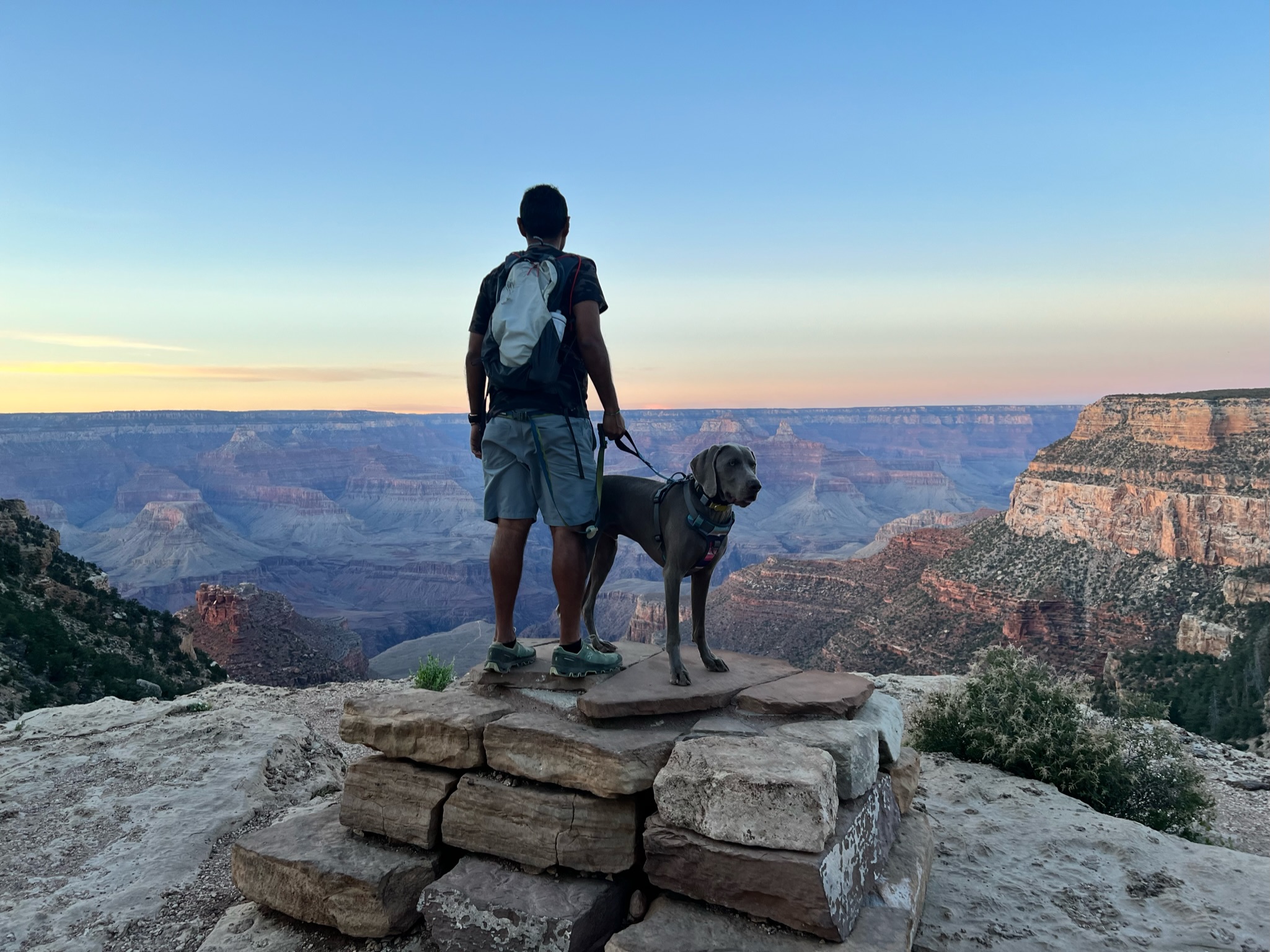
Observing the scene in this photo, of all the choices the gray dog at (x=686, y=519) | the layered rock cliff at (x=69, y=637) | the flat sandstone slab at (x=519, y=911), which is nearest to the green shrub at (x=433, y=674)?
the gray dog at (x=686, y=519)

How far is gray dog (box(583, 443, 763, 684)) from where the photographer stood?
492cm

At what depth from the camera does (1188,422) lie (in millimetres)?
45156

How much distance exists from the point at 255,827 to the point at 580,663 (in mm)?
3219

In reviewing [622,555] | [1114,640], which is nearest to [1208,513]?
[1114,640]

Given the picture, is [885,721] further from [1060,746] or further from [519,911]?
[1060,746]

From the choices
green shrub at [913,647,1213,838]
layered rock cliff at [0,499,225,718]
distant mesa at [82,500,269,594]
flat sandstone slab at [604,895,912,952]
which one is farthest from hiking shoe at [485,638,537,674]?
distant mesa at [82,500,269,594]

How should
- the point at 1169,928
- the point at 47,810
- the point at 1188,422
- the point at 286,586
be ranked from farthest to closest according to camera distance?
the point at 286,586, the point at 1188,422, the point at 47,810, the point at 1169,928

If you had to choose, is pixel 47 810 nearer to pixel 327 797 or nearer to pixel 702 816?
pixel 327 797

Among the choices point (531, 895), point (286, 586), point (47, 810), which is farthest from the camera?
point (286, 586)

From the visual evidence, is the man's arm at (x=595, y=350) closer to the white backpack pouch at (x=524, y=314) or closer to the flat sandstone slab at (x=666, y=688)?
the white backpack pouch at (x=524, y=314)

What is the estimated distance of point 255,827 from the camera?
611 cm

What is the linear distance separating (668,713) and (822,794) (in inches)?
48.9

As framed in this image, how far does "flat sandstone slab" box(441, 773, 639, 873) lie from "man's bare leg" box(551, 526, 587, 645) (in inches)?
41.0

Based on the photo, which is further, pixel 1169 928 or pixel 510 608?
pixel 510 608
